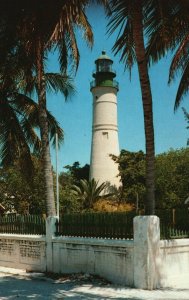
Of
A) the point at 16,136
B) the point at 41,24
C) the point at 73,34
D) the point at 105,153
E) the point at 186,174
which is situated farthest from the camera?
the point at 105,153

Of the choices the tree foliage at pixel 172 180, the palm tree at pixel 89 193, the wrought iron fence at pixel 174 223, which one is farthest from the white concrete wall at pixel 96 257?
the palm tree at pixel 89 193

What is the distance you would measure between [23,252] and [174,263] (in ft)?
19.4

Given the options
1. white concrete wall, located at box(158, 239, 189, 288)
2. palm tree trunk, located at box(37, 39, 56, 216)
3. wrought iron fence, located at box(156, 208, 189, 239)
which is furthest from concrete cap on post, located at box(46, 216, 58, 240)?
white concrete wall, located at box(158, 239, 189, 288)

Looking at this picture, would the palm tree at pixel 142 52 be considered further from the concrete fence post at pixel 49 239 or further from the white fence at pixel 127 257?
the concrete fence post at pixel 49 239

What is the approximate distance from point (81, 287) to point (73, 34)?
285 inches

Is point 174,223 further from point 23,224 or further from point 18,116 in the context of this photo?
point 18,116

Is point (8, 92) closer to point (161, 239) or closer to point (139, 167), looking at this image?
point (161, 239)

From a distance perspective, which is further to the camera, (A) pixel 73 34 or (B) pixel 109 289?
(A) pixel 73 34

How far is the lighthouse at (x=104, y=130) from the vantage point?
151ft

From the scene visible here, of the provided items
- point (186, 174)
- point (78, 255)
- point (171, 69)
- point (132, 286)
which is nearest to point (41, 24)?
point (171, 69)

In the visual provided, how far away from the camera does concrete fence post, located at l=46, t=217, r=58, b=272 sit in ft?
49.1

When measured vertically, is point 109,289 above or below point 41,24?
below

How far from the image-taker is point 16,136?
19719mm

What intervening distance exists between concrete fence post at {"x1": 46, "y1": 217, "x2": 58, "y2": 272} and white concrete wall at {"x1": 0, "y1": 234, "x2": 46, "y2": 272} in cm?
22
